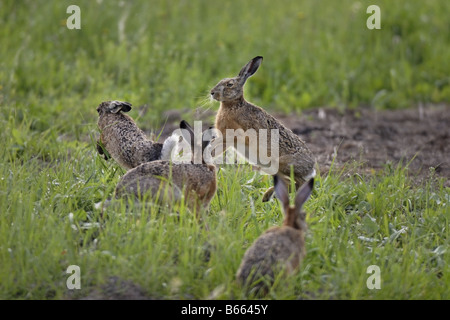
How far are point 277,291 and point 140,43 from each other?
22.8ft

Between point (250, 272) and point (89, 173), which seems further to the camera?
point (89, 173)

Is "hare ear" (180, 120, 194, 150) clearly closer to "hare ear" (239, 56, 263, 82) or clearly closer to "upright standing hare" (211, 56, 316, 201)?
"upright standing hare" (211, 56, 316, 201)

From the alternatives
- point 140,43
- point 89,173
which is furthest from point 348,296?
point 140,43

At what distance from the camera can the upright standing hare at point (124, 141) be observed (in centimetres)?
602

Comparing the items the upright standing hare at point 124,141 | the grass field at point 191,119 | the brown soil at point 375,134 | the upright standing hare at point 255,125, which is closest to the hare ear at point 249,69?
the upright standing hare at point 255,125

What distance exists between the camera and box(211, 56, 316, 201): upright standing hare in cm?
656

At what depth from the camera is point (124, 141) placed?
6.17 m

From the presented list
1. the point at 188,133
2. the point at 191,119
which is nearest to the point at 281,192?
the point at 188,133

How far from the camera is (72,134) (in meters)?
8.16

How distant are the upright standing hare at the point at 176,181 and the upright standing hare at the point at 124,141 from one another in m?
0.46

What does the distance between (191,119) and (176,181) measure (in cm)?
392

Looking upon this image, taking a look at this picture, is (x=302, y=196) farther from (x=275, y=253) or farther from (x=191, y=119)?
(x=191, y=119)

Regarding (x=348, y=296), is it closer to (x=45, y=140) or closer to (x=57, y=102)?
(x=45, y=140)

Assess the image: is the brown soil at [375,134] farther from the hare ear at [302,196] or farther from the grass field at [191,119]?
the hare ear at [302,196]
